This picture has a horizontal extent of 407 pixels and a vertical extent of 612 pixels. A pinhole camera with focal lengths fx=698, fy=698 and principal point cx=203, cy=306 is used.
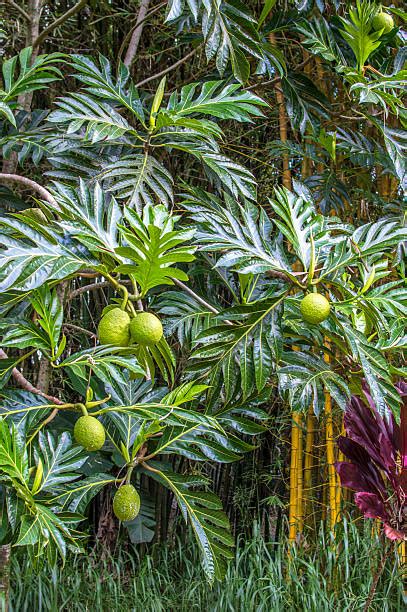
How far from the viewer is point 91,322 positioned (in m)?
2.56

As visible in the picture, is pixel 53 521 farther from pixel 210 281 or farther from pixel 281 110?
pixel 281 110

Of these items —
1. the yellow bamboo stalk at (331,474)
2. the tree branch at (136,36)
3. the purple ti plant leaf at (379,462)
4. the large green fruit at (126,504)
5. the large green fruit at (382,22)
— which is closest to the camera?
the large green fruit at (126,504)

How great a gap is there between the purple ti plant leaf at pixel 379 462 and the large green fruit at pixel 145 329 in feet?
2.03

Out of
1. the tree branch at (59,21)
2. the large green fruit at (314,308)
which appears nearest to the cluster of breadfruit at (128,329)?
the large green fruit at (314,308)

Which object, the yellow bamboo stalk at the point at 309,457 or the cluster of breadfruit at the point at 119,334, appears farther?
the yellow bamboo stalk at the point at 309,457

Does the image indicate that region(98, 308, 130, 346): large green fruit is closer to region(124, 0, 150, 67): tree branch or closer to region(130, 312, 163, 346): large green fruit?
region(130, 312, 163, 346): large green fruit

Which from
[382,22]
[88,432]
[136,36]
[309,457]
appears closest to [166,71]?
[136,36]

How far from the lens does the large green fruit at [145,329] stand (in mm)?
788

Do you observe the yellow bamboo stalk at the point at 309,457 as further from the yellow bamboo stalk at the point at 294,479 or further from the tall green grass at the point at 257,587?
the tall green grass at the point at 257,587

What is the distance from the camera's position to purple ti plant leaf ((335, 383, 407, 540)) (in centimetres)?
131

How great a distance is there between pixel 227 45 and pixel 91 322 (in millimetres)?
1489

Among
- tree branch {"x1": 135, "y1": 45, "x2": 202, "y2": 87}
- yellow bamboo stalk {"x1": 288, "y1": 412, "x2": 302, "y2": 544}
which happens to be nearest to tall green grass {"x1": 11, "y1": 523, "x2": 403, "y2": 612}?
yellow bamboo stalk {"x1": 288, "y1": 412, "x2": 302, "y2": 544}

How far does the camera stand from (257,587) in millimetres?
1981

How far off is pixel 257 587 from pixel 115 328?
1439 millimetres
